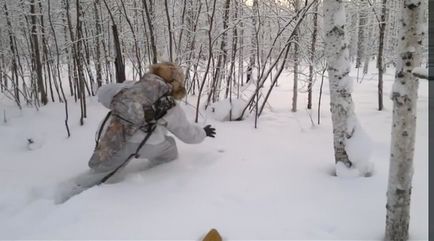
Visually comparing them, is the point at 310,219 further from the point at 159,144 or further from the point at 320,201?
the point at 159,144

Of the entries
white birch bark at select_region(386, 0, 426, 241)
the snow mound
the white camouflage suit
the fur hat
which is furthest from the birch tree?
the snow mound

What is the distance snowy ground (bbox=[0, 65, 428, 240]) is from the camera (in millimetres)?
2428

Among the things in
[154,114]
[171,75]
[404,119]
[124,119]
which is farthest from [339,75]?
[124,119]

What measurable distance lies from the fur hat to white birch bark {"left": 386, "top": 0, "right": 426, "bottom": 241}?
1.92 m

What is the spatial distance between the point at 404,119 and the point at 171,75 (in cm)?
203

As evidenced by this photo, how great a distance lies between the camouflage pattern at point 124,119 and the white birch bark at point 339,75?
1.44 m

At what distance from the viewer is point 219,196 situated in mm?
2844

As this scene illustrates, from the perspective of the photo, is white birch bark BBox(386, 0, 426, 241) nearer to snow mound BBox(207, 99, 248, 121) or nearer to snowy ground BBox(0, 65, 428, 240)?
snowy ground BBox(0, 65, 428, 240)

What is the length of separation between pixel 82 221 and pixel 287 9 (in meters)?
4.90

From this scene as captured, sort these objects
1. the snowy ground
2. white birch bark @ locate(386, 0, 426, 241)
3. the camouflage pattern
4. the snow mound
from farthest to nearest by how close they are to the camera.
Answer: the snow mound < the camouflage pattern < the snowy ground < white birch bark @ locate(386, 0, 426, 241)

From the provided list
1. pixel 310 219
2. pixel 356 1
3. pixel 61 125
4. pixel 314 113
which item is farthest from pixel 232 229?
pixel 356 1

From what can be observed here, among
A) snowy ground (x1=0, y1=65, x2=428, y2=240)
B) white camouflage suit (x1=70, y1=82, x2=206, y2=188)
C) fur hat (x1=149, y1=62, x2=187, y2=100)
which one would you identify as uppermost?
fur hat (x1=149, y1=62, x2=187, y2=100)

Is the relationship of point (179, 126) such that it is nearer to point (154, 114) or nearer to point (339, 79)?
point (154, 114)

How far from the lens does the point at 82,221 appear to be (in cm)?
259
